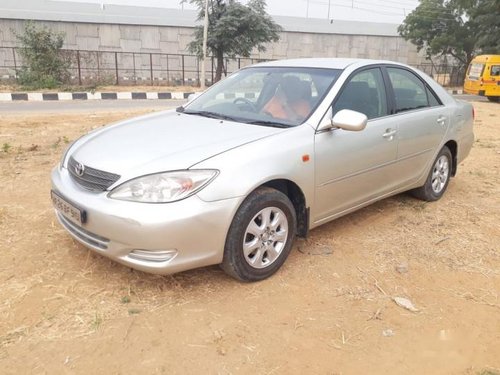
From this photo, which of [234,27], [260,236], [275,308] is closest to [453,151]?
[260,236]

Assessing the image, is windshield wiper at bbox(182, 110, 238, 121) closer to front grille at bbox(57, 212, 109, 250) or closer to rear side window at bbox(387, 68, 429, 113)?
front grille at bbox(57, 212, 109, 250)

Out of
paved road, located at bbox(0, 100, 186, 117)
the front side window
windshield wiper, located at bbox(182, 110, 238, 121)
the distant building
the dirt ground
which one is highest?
the distant building

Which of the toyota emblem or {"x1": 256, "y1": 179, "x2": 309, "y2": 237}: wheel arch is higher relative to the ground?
the toyota emblem

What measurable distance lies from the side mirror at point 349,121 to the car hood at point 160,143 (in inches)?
18.0

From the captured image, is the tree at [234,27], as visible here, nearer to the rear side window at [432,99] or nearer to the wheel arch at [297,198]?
the rear side window at [432,99]

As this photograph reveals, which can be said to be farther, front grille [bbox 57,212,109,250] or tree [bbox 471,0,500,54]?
tree [bbox 471,0,500,54]

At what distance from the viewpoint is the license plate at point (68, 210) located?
2770mm

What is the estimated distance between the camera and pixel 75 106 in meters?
12.7

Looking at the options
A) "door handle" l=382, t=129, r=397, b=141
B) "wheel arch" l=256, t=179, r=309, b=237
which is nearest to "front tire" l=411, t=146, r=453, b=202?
"door handle" l=382, t=129, r=397, b=141

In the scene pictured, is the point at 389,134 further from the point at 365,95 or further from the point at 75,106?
the point at 75,106

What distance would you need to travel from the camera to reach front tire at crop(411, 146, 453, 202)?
466 cm

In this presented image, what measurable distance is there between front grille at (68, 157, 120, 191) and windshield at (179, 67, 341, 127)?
115 centimetres

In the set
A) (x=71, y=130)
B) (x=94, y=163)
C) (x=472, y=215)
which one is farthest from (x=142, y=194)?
(x=71, y=130)

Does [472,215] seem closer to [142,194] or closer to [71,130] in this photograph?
[142,194]
